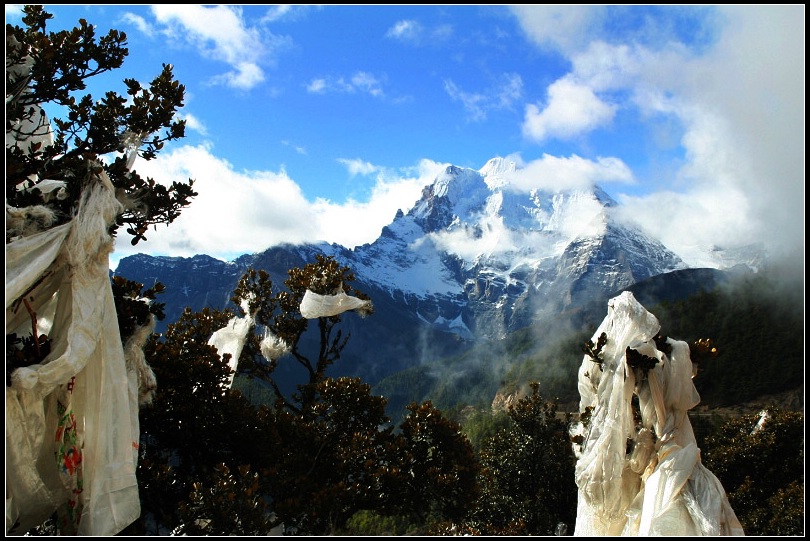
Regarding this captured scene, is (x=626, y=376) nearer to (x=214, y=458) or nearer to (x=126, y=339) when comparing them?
(x=126, y=339)

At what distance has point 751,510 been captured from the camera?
10.2 m

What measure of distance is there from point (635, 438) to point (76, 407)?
3486 millimetres

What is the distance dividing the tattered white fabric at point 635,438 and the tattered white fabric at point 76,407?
2884mm

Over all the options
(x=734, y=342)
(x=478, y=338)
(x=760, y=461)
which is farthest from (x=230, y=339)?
(x=478, y=338)

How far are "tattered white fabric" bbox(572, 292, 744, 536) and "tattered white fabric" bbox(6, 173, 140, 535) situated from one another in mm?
2884

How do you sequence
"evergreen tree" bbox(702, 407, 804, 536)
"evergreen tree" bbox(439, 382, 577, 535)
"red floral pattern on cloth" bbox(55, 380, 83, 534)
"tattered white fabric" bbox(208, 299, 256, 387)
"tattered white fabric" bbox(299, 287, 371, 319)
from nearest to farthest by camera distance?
"red floral pattern on cloth" bbox(55, 380, 83, 534) → "tattered white fabric" bbox(208, 299, 256, 387) → "tattered white fabric" bbox(299, 287, 371, 319) → "evergreen tree" bbox(439, 382, 577, 535) → "evergreen tree" bbox(702, 407, 804, 536)

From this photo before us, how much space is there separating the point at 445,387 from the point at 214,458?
76995 millimetres

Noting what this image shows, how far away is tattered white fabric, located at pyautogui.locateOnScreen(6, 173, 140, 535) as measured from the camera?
3.06 metres

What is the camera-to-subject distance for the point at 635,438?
4371 millimetres

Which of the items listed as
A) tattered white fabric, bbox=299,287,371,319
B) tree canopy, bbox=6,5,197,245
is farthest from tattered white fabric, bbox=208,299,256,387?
tree canopy, bbox=6,5,197,245

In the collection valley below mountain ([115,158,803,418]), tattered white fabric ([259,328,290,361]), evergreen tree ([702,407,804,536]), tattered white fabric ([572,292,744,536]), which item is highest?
valley below mountain ([115,158,803,418])

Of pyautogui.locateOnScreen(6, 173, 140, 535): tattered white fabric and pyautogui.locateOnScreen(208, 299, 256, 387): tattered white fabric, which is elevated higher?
pyautogui.locateOnScreen(208, 299, 256, 387): tattered white fabric

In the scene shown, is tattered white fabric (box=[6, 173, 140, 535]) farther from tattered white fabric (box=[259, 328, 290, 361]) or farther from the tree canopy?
tattered white fabric (box=[259, 328, 290, 361])

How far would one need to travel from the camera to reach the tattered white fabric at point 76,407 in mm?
3057
